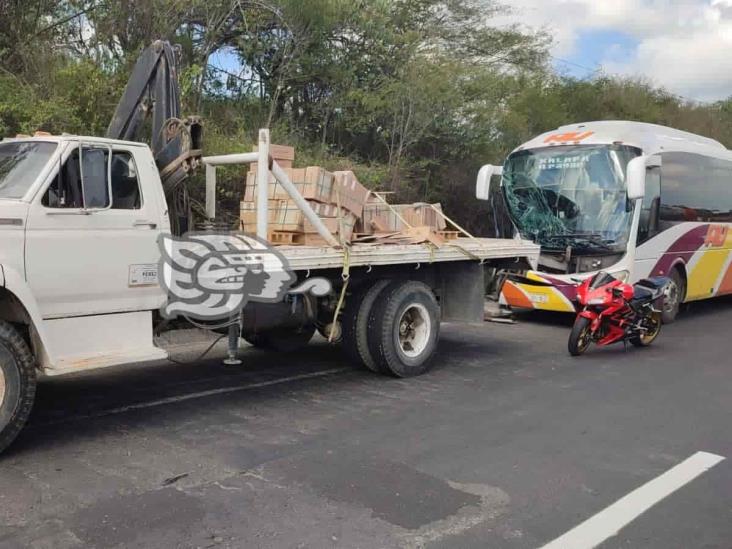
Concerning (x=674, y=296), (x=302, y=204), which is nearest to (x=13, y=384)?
(x=302, y=204)

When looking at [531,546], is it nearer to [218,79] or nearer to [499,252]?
[499,252]

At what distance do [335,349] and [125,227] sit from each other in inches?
167

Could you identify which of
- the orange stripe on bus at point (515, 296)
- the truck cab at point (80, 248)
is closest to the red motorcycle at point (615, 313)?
the orange stripe on bus at point (515, 296)

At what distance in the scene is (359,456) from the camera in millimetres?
5152

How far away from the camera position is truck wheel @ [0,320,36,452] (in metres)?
4.78

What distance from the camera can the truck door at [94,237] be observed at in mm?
5176

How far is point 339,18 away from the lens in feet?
49.6

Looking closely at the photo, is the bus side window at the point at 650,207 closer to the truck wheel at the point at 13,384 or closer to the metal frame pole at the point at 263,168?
the metal frame pole at the point at 263,168

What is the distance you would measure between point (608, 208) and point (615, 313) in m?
2.80

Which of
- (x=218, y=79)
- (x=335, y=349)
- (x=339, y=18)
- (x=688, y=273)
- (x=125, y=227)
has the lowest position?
(x=335, y=349)

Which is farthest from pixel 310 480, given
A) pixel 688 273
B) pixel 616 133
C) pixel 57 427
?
pixel 688 273

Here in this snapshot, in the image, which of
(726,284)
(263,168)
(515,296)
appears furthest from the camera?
(726,284)

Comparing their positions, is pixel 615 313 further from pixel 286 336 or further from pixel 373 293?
pixel 286 336

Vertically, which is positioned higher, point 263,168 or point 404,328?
point 263,168
